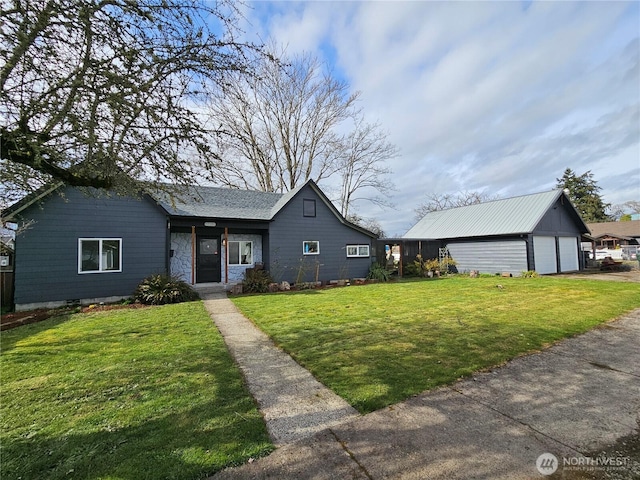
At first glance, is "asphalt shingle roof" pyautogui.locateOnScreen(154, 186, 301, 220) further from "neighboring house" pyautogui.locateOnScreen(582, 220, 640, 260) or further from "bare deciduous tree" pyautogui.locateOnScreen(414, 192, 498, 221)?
"neighboring house" pyautogui.locateOnScreen(582, 220, 640, 260)

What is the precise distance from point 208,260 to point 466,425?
13255 millimetres

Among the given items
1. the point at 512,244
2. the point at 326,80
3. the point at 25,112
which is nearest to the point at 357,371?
the point at 25,112

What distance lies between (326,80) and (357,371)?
984 inches

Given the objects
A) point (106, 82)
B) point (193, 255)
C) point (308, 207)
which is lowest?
point (193, 255)

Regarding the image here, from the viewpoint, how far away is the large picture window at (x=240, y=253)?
14883 millimetres

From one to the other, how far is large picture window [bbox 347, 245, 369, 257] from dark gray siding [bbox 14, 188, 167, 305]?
9.36 m

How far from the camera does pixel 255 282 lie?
508 inches

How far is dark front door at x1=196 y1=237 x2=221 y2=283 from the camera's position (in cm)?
1400

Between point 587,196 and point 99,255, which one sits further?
point 587,196

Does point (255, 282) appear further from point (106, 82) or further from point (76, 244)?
point (106, 82)

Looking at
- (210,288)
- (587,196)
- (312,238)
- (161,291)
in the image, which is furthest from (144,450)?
(587,196)

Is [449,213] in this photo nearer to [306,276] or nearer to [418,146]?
[418,146]

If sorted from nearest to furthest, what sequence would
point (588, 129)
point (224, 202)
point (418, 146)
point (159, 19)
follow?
point (159, 19)
point (224, 202)
point (418, 146)
point (588, 129)

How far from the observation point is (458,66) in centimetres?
993
